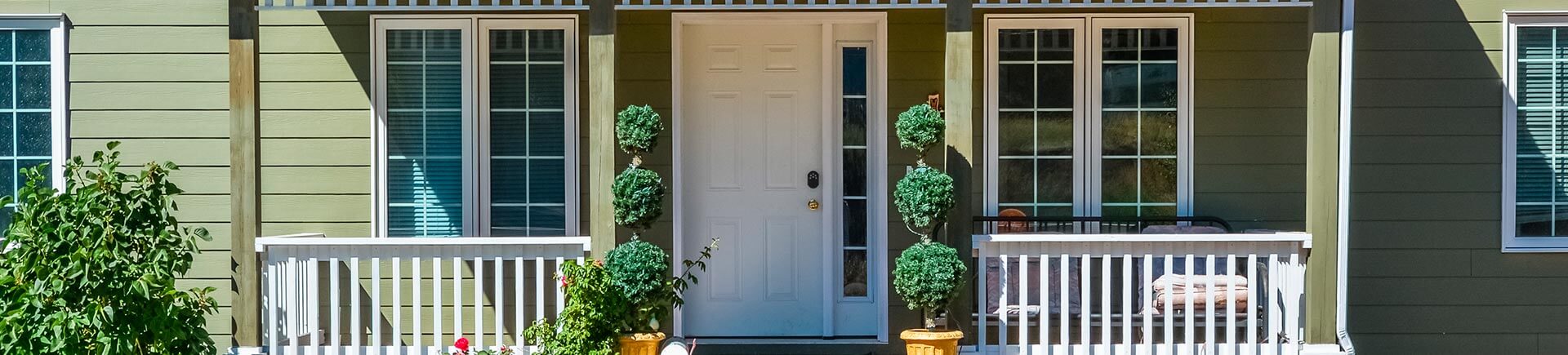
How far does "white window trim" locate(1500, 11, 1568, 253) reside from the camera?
21.3ft

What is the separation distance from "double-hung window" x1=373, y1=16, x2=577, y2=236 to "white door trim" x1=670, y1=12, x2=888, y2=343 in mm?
511

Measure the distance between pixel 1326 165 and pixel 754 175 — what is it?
2649mm

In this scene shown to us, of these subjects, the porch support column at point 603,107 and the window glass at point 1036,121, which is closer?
the porch support column at point 603,107

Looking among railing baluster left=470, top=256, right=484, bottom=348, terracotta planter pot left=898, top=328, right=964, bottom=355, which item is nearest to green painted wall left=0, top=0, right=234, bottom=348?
railing baluster left=470, top=256, right=484, bottom=348

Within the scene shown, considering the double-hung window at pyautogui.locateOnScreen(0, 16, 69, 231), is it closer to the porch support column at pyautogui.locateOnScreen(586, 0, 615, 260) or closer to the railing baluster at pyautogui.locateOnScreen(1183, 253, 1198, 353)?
the porch support column at pyautogui.locateOnScreen(586, 0, 615, 260)

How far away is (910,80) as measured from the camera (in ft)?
21.9

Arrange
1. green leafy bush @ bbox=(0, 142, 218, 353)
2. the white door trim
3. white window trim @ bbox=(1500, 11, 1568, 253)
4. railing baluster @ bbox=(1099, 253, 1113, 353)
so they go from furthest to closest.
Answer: the white door trim → white window trim @ bbox=(1500, 11, 1568, 253) → railing baluster @ bbox=(1099, 253, 1113, 353) → green leafy bush @ bbox=(0, 142, 218, 353)

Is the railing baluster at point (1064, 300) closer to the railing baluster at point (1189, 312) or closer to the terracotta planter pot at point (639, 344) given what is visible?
the railing baluster at point (1189, 312)

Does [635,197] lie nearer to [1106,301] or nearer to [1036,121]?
[1106,301]

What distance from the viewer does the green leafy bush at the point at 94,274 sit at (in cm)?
502

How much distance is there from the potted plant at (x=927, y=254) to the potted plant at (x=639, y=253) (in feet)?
3.29

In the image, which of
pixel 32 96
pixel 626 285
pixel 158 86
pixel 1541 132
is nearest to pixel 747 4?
pixel 626 285

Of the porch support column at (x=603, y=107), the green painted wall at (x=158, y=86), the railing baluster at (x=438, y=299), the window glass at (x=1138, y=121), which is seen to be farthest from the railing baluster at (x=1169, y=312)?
the green painted wall at (x=158, y=86)

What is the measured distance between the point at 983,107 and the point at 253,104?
3319 mm
